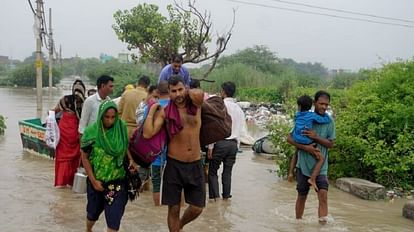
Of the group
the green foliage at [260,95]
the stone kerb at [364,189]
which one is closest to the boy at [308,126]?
the stone kerb at [364,189]

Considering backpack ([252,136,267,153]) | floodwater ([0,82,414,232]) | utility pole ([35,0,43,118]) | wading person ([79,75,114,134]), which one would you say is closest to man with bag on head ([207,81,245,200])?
floodwater ([0,82,414,232])

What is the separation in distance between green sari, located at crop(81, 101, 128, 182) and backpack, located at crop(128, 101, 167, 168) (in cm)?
15

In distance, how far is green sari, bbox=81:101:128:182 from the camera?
453 centimetres

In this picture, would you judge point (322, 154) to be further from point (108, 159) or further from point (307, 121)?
point (108, 159)

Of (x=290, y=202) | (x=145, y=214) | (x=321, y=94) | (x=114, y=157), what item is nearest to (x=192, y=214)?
(x=114, y=157)

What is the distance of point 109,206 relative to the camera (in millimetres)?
4570

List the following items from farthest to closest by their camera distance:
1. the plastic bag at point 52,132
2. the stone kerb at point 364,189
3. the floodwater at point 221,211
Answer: the stone kerb at point 364,189
the plastic bag at point 52,132
the floodwater at point 221,211

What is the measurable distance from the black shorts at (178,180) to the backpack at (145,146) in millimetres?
213

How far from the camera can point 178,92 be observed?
4.77 metres

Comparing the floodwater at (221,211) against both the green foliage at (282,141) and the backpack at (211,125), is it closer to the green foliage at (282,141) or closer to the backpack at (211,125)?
the green foliage at (282,141)

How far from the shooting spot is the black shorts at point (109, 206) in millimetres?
4547

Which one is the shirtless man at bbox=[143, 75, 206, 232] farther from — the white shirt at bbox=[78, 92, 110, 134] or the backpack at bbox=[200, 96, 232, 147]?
the white shirt at bbox=[78, 92, 110, 134]

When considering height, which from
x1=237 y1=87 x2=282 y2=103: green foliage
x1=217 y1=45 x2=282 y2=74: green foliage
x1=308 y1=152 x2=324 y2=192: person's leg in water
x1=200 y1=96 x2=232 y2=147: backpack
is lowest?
x1=237 y1=87 x2=282 y2=103: green foliage

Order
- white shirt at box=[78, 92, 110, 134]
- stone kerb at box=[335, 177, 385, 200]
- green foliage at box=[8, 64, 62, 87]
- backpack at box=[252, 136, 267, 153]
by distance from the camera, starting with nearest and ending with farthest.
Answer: white shirt at box=[78, 92, 110, 134] → stone kerb at box=[335, 177, 385, 200] → backpack at box=[252, 136, 267, 153] → green foliage at box=[8, 64, 62, 87]
